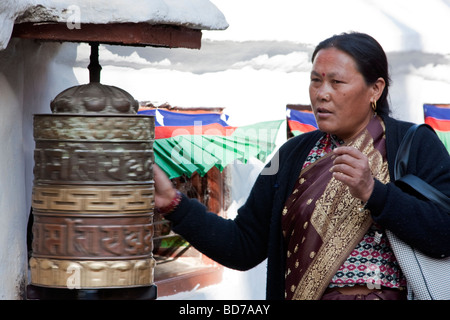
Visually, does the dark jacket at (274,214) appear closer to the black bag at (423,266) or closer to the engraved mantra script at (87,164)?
the black bag at (423,266)

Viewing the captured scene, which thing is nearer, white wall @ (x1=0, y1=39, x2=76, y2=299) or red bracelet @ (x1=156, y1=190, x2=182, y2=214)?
red bracelet @ (x1=156, y1=190, x2=182, y2=214)

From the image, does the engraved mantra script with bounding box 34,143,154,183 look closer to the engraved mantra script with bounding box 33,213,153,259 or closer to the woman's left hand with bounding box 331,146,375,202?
the engraved mantra script with bounding box 33,213,153,259

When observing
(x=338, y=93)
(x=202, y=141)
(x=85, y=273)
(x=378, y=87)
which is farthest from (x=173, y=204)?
(x=202, y=141)

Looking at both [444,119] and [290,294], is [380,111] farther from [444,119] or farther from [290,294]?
[444,119]

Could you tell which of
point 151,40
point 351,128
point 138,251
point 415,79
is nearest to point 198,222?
point 138,251

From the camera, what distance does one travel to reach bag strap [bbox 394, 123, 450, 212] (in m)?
2.12

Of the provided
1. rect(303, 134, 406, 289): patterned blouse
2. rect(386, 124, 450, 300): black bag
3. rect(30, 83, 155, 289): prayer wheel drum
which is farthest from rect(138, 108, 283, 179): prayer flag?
rect(386, 124, 450, 300): black bag

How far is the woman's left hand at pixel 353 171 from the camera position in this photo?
2057 millimetres

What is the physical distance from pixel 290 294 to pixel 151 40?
116cm

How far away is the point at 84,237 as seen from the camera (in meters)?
2.57

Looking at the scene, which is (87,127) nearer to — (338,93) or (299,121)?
(338,93)

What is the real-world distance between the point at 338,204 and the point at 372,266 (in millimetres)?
233

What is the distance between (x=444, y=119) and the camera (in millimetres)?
7438

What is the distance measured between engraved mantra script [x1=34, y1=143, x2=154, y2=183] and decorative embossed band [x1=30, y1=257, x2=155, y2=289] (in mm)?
296
